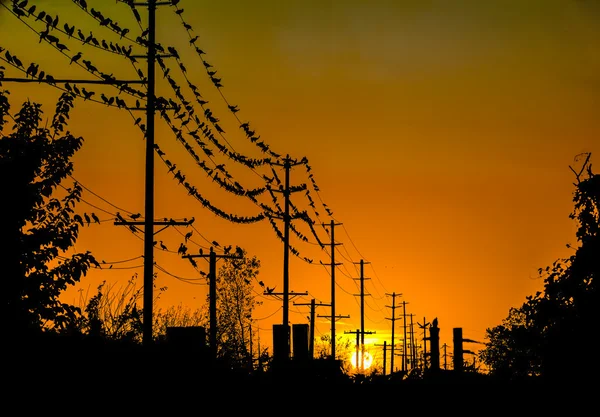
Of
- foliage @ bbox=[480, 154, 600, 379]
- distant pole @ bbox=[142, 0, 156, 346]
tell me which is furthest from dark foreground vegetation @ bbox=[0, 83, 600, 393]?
distant pole @ bbox=[142, 0, 156, 346]

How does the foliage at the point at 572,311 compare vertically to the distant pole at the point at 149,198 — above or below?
below

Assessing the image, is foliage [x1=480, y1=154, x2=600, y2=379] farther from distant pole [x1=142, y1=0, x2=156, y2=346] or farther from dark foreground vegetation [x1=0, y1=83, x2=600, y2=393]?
distant pole [x1=142, y1=0, x2=156, y2=346]

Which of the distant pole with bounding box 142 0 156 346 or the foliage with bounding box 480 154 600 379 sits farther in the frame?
the distant pole with bounding box 142 0 156 346

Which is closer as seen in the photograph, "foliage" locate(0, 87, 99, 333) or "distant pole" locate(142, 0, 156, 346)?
"foliage" locate(0, 87, 99, 333)

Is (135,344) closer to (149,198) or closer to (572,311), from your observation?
(572,311)

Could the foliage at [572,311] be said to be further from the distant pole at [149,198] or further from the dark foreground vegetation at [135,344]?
the distant pole at [149,198]

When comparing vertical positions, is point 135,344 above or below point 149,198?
below

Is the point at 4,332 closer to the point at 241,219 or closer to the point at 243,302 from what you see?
the point at 241,219

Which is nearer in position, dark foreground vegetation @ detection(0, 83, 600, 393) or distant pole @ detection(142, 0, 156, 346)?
dark foreground vegetation @ detection(0, 83, 600, 393)

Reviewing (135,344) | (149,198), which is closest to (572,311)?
(135,344)

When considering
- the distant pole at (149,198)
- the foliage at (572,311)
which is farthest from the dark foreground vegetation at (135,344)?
the distant pole at (149,198)

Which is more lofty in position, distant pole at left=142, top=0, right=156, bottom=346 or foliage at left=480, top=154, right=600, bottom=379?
distant pole at left=142, top=0, right=156, bottom=346

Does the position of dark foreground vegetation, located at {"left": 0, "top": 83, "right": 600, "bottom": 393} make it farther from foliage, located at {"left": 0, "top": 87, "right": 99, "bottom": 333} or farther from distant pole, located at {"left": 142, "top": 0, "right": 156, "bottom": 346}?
distant pole, located at {"left": 142, "top": 0, "right": 156, "bottom": 346}

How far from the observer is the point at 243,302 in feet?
272
